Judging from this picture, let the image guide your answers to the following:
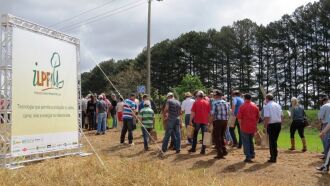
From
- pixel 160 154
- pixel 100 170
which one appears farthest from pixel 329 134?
pixel 100 170

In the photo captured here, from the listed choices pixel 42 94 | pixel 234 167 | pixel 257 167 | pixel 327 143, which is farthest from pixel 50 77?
pixel 327 143

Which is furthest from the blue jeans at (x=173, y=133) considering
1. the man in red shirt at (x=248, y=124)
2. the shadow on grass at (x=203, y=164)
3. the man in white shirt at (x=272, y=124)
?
the man in white shirt at (x=272, y=124)

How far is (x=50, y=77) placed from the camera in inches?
548

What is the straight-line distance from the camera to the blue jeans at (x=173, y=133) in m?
14.9

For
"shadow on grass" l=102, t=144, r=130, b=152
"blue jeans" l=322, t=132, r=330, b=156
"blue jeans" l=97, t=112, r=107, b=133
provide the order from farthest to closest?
"blue jeans" l=97, t=112, r=107, b=133 → "shadow on grass" l=102, t=144, r=130, b=152 → "blue jeans" l=322, t=132, r=330, b=156

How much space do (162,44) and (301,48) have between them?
2606 centimetres

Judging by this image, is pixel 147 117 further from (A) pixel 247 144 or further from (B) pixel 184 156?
(A) pixel 247 144

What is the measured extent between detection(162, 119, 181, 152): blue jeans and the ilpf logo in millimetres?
3491

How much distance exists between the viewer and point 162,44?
8544cm

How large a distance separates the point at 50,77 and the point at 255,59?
6188 centimetres

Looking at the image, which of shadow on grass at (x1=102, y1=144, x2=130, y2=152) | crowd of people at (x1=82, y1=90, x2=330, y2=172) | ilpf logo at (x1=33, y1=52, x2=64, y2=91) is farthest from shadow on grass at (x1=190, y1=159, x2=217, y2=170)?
ilpf logo at (x1=33, y1=52, x2=64, y2=91)

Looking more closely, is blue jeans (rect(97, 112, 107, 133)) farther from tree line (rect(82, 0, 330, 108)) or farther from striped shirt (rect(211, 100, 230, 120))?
tree line (rect(82, 0, 330, 108))

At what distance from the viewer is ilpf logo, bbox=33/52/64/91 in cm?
1323

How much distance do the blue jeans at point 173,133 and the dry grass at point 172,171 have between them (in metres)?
0.32
